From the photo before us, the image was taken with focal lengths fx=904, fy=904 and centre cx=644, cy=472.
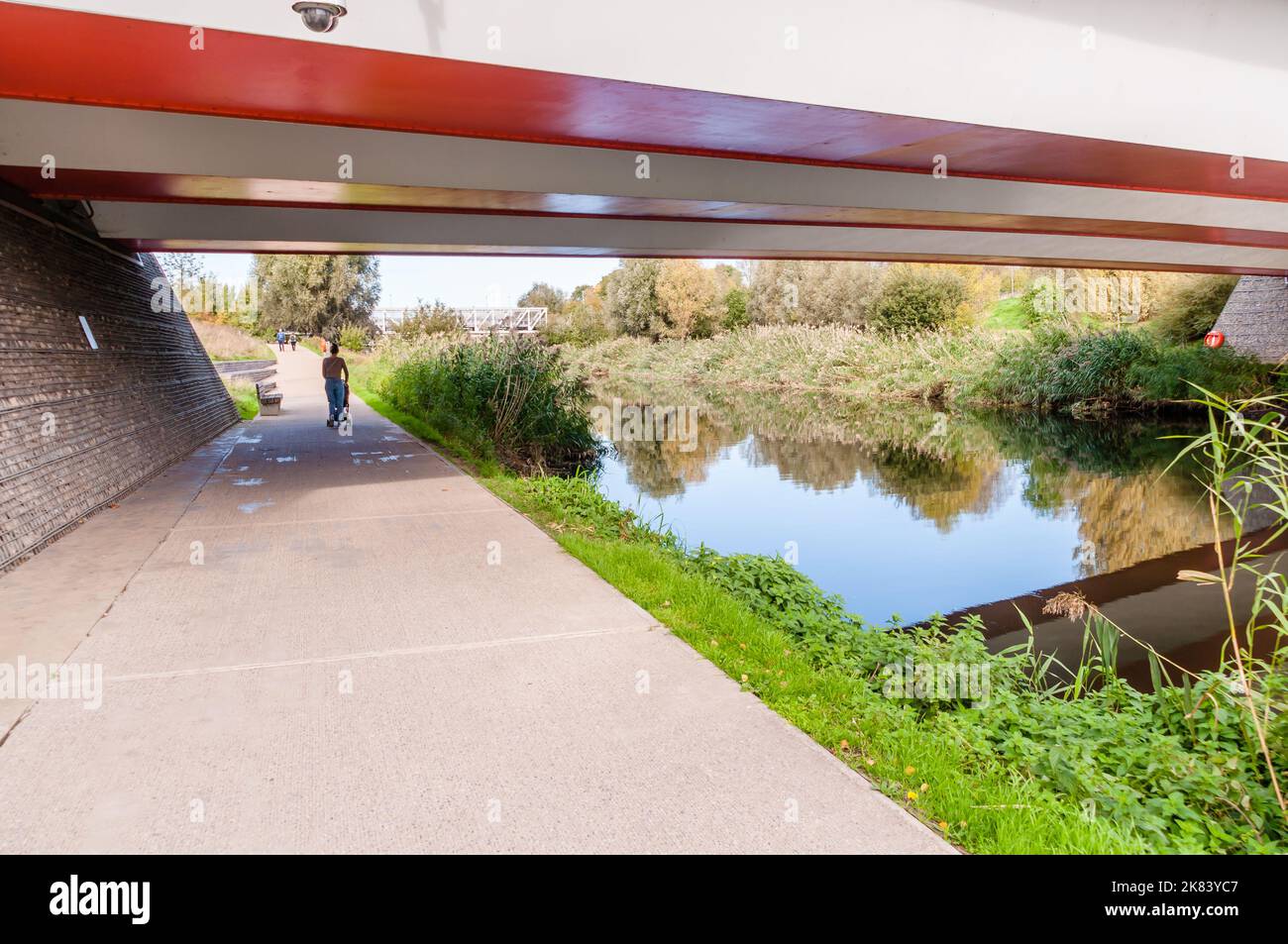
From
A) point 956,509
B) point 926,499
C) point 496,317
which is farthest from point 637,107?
point 496,317

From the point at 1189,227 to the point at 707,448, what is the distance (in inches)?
365

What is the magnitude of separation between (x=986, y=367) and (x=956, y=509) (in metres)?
15.7

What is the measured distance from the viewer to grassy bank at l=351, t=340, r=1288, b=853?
11.1 feet

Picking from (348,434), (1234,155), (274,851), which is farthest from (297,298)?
(274,851)

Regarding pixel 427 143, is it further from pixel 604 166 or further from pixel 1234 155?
pixel 1234 155

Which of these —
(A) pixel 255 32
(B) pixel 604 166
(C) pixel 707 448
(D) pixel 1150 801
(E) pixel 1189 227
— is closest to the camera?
(D) pixel 1150 801

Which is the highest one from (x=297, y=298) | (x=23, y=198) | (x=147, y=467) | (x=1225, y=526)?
(x=297, y=298)

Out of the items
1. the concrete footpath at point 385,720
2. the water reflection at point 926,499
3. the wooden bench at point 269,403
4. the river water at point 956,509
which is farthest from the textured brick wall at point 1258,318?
the concrete footpath at point 385,720

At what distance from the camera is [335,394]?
54.3 feet

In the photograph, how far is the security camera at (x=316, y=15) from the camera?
5.35 meters

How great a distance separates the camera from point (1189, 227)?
13.6 meters

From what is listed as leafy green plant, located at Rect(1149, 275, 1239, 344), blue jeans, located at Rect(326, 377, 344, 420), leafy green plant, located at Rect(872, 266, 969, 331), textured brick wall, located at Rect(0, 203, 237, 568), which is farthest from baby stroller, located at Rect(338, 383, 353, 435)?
leafy green plant, located at Rect(872, 266, 969, 331)

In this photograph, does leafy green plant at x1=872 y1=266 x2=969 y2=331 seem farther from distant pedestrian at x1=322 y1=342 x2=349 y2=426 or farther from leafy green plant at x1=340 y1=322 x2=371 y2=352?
distant pedestrian at x1=322 y1=342 x2=349 y2=426

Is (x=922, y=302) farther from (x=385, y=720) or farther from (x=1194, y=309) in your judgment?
(x=385, y=720)
